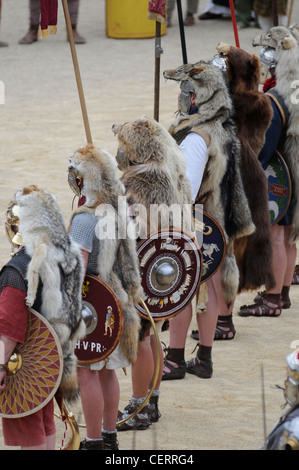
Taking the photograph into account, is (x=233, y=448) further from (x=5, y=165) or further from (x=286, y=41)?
(x=5, y=165)

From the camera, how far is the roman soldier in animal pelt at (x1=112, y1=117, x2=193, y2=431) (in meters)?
4.79

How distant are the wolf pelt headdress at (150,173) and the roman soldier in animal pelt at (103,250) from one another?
0.29m

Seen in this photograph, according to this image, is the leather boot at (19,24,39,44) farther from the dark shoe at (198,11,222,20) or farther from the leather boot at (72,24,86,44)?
the dark shoe at (198,11,222,20)

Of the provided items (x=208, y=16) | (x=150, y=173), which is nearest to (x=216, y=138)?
(x=150, y=173)

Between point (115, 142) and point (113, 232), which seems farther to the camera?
point (115, 142)

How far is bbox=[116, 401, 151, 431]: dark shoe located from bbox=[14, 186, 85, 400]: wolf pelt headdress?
3.14 feet

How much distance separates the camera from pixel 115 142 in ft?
35.3

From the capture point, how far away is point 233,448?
496 centimetres

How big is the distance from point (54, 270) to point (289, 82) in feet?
9.71

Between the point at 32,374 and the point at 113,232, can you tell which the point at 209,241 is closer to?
the point at 113,232

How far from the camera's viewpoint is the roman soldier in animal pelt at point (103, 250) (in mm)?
4371

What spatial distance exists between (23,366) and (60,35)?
12.4 meters

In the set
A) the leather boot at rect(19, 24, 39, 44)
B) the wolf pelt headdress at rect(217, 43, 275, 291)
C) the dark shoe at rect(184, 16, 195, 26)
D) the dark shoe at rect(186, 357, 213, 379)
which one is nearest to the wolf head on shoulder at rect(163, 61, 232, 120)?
the wolf pelt headdress at rect(217, 43, 275, 291)
